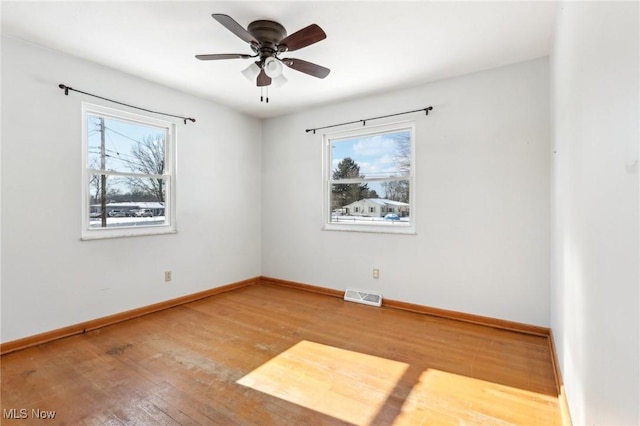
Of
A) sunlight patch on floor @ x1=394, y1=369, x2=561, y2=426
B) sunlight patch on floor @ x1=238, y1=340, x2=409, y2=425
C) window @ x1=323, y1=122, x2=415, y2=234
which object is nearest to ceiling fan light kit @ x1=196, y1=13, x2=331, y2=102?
window @ x1=323, y1=122, x2=415, y2=234

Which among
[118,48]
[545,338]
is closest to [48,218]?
[118,48]

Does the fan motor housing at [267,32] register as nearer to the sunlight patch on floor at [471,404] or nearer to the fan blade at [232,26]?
the fan blade at [232,26]

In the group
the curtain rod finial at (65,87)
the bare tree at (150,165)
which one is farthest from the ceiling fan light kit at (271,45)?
the bare tree at (150,165)

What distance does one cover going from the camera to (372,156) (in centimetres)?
395

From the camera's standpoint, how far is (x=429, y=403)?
6.11ft

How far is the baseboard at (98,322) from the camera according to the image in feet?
8.25

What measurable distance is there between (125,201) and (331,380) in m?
2.86

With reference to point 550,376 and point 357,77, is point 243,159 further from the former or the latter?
point 550,376

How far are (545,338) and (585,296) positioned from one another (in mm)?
1919

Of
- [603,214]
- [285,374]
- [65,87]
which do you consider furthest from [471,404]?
[65,87]

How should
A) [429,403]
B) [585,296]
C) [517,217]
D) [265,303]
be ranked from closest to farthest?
[585,296]
[429,403]
[517,217]
[265,303]

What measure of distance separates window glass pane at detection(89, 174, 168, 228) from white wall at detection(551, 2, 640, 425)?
382 centimetres

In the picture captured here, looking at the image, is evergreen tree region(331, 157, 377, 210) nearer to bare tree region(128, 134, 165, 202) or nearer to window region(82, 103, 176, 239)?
window region(82, 103, 176, 239)

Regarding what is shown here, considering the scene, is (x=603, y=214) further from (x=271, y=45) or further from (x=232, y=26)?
(x=271, y=45)
